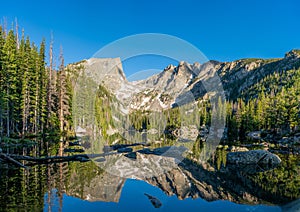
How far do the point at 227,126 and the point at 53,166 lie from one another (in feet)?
211

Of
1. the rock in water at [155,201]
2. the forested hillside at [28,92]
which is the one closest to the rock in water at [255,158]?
the rock in water at [155,201]

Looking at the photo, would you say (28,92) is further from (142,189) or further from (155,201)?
(155,201)

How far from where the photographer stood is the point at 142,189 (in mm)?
10906

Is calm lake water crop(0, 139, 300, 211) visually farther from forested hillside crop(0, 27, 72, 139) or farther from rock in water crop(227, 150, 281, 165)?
forested hillside crop(0, 27, 72, 139)

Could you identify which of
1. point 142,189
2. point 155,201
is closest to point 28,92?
point 142,189

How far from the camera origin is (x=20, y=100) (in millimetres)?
30609

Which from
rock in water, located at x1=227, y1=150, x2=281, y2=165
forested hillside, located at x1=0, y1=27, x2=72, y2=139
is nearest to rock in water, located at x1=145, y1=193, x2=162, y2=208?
rock in water, located at x1=227, y1=150, x2=281, y2=165

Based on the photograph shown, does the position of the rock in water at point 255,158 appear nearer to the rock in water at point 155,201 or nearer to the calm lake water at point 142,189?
the calm lake water at point 142,189

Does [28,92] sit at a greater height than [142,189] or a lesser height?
greater

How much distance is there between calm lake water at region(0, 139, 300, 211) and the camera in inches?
332

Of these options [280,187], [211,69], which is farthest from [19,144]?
[280,187]

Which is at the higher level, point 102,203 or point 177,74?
point 177,74

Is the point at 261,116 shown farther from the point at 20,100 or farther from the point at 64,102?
the point at 20,100

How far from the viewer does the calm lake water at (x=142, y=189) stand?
845 centimetres
